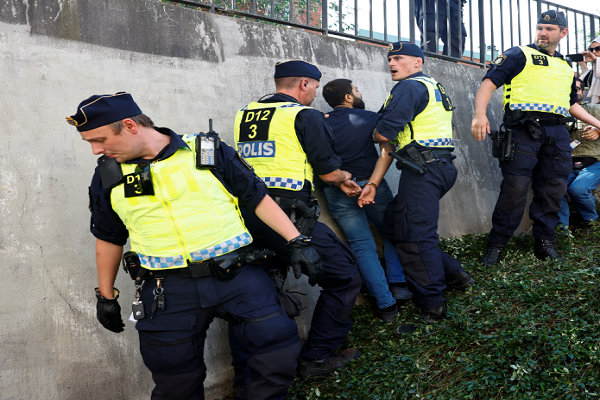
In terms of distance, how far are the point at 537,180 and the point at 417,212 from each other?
1834 mm

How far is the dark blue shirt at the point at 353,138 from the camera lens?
406cm

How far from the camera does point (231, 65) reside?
393cm

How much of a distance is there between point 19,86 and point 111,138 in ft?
3.98

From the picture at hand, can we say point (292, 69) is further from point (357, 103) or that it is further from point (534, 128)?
point (534, 128)

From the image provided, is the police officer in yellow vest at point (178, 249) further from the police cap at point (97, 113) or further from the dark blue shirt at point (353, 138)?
the dark blue shirt at point (353, 138)

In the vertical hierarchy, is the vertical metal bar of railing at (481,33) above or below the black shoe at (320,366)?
above

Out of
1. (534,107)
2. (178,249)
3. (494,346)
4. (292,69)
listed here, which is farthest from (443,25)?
(178,249)

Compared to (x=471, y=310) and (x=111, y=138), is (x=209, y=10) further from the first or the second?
(x=471, y=310)

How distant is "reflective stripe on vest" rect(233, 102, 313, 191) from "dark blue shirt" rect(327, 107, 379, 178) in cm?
79

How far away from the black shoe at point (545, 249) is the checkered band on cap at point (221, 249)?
11.3ft

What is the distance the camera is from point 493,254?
4688 millimetres

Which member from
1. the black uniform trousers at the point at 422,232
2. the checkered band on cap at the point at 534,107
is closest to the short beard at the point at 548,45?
the checkered band on cap at the point at 534,107

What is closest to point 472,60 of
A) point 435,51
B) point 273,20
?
point 435,51

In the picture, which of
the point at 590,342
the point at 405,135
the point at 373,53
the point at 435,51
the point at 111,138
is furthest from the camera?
the point at 435,51
